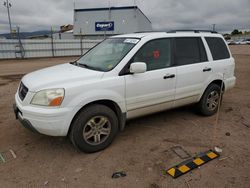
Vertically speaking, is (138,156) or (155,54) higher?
(155,54)

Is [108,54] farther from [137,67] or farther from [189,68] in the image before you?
[189,68]

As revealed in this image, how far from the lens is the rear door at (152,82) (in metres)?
3.17

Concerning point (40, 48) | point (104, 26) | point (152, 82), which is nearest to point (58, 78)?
point (152, 82)

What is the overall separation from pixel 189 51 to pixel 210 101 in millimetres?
1320

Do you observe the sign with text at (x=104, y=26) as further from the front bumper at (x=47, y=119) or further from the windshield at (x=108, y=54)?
the front bumper at (x=47, y=119)

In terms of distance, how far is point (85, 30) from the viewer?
3512 centimetres

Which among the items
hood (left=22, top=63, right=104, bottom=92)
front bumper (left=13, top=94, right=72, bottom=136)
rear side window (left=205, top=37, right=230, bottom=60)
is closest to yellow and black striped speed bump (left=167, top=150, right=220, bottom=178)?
front bumper (left=13, top=94, right=72, bottom=136)

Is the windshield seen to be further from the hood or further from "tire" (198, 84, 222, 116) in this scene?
"tire" (198, 84, 222, 116)

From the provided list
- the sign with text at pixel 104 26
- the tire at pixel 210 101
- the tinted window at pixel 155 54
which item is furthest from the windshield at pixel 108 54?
the sign with text at pixel 104 26

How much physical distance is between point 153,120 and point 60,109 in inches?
89.3

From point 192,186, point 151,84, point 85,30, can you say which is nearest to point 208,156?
point 192,186

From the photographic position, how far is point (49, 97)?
2.61 meters

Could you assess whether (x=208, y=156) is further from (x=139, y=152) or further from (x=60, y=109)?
(x=60, y=109)

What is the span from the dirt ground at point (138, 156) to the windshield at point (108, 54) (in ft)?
4.52
